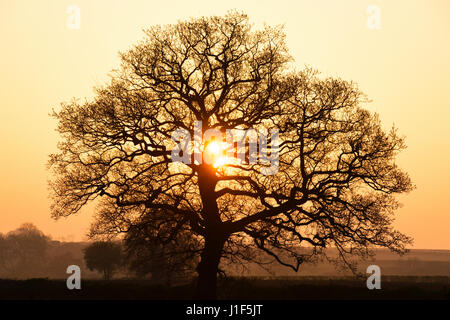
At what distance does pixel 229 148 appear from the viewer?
29.8 m

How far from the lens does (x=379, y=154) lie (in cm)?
2906

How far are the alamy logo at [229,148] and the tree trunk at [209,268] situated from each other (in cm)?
417

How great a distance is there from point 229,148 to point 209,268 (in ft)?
21.0

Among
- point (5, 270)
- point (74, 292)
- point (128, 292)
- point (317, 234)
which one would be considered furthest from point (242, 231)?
point (5, 270)

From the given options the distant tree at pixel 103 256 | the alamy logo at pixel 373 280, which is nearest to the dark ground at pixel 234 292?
the alamy logo at pixel 373 280

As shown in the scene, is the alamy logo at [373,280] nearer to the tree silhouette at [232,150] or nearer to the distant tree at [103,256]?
the tree silhouette at [232,150]

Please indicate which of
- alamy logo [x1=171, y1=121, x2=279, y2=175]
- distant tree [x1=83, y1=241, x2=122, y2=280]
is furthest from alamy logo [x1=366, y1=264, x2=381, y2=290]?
distant tree [x1=83, y1=241, x2=122, y2=280]

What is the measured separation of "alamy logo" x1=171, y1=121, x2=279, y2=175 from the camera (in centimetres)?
2962

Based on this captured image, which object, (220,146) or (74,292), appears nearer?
(220,146)

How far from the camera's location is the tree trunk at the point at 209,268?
2942 centimetres

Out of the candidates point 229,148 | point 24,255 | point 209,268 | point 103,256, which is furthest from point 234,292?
point 24,255

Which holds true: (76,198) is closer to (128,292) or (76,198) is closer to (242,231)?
(128,292)

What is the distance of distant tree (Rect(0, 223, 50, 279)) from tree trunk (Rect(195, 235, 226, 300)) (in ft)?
421

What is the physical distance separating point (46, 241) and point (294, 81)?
145 metres
